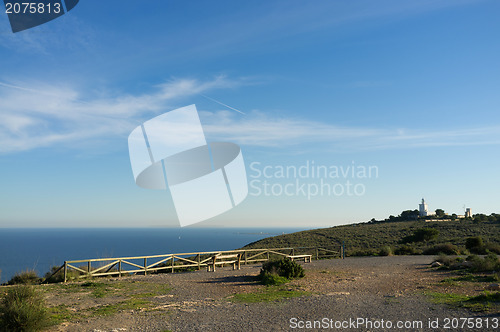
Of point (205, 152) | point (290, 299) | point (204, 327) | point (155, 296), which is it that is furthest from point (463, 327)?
point (205, 152)

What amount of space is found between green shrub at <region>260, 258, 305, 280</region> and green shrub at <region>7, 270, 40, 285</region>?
370 inches

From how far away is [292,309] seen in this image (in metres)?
9.40

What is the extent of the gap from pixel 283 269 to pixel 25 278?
1070 centimetres

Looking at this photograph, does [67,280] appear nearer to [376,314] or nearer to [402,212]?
[376,314]

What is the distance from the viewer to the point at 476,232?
42.5m

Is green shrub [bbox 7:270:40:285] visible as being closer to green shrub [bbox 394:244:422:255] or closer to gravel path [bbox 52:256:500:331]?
gravel path [bbox 52:256:500:331]

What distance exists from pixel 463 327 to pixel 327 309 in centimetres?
300

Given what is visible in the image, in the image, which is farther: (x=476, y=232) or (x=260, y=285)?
(x=476, y=232)

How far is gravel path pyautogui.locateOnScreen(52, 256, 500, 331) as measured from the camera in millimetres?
7895

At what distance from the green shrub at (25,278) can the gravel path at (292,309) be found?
562cm

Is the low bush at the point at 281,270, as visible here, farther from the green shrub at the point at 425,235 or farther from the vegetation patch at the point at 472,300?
the green shrub at the point at 425,235

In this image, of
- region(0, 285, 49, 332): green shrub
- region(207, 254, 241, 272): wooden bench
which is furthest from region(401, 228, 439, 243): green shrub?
region(0, 285, 49, 332): green shrub

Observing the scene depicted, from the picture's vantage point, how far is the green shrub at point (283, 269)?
1445cm


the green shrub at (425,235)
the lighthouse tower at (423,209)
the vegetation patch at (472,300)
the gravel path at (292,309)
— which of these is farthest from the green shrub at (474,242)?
the lighthouse tower at (423,209)
